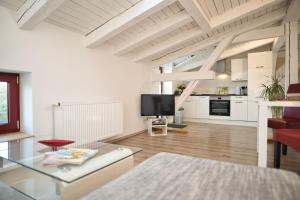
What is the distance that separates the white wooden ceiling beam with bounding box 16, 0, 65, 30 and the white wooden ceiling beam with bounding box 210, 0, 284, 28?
2517 mm

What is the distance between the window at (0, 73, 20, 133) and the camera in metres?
2.48

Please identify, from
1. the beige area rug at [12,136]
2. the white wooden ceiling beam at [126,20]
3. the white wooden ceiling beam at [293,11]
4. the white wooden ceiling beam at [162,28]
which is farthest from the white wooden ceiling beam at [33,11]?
the white wooden ceiling beam at [293,11]

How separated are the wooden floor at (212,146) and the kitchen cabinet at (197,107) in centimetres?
145

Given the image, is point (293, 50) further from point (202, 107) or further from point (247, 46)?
point (202, 107)

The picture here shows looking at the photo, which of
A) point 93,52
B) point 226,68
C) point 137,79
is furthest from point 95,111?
point 226,68

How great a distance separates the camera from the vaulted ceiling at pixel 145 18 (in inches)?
89.5

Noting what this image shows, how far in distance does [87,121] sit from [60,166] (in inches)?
69.4

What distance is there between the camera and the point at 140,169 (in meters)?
1.26

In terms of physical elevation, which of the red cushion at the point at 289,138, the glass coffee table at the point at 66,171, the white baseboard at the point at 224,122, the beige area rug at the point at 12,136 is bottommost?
the white baseboard at the point at 224,122

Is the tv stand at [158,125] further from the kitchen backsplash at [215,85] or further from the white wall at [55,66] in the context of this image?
the kitchen backsplash at [215,85]

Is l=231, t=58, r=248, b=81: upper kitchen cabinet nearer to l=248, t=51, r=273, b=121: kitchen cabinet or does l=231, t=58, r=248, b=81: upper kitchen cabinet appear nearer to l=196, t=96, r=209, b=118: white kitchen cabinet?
l=248, t=51, r=273, b=121: kitchen cabinet

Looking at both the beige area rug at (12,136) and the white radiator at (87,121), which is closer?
the beige area rug at (12,136)

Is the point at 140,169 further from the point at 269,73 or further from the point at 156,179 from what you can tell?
the point at 269,73

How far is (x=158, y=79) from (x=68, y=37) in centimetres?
248
